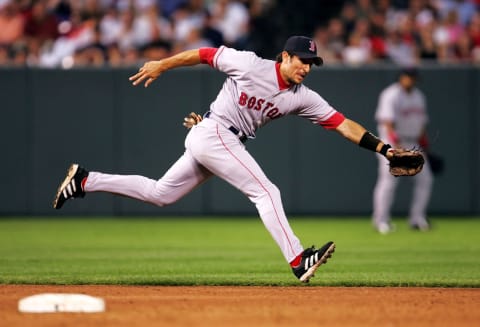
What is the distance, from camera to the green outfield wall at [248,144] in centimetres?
1645

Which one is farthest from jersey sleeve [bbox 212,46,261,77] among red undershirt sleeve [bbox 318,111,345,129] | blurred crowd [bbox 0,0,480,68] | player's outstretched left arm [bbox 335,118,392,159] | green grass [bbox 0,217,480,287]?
blurred crowd [bbox 0,0,480,68]

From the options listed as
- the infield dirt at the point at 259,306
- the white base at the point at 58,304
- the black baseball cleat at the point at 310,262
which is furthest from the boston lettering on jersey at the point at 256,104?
the white base at the point at 58,304

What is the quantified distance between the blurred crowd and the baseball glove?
8.15 metres

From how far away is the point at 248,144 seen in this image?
16.5m

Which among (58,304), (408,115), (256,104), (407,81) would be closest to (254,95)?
(256,104)

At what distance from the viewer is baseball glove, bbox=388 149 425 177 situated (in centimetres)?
838

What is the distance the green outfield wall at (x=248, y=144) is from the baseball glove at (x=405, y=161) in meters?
7.95

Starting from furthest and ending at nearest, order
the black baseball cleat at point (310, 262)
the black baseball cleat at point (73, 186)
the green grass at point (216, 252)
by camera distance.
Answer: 1. the green grass at point (216, 252)
2. the black baseball cleat at point (73, 186)
3. the black baseball cleat at point (310, 262)

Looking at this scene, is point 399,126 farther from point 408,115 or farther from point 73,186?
point 73,186

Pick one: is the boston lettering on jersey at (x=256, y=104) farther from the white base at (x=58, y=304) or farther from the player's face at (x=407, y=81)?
the player's face at (x=407, y=81)

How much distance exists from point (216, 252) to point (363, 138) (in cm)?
378

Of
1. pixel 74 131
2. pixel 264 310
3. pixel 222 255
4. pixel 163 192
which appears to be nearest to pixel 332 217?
pixel 74 131

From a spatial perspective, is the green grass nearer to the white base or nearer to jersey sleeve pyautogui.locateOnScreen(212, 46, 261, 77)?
jersey sleeve pyautogui.locateOnScreen(212, 46, 261, 77)

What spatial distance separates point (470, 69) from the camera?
16.3m
